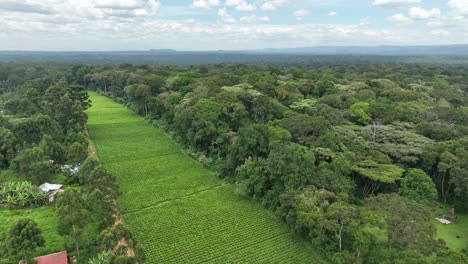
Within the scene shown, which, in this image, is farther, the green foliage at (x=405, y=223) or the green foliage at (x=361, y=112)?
the green foliage at (x=361, y=112)

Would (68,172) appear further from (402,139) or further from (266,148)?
(402,139)

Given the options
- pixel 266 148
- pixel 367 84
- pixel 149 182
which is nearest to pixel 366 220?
pixel 266 148

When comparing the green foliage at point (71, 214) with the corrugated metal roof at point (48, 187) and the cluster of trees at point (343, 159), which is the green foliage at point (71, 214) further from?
the cluster of trees at point (343, 159)

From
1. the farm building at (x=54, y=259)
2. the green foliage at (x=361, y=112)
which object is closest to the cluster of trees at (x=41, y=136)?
the farm building at (x=54, y=259)

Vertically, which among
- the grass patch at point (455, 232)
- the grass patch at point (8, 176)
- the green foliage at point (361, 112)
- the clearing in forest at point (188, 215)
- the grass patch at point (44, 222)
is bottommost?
the grass patch at point (455, 232)

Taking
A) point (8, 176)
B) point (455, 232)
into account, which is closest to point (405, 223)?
point (455, 232)

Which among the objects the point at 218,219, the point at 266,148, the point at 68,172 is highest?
the point at 266,148

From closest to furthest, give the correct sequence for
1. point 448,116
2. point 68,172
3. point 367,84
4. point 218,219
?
1. point 218,219
2. point 68,172
3. point 448,116
4. point 367,84
